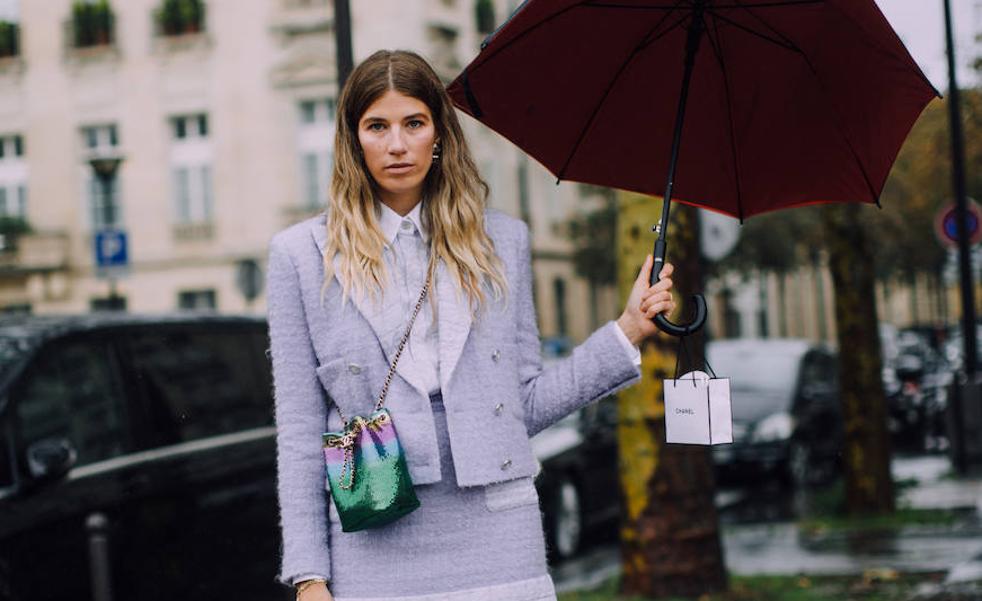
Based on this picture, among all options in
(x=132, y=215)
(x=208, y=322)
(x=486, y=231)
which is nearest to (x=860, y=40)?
(x=486, y=231)

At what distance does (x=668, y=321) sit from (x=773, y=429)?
12.9 metres

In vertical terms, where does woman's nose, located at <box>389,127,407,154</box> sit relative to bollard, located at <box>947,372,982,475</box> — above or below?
above

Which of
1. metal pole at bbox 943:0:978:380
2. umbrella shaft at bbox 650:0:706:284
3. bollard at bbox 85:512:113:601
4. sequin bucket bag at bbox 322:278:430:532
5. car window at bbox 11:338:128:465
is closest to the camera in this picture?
sequin bucket bag at bbox 322:278:430:532

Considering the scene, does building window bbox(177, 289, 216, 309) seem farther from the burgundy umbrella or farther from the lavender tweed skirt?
the lavender tweed skirt

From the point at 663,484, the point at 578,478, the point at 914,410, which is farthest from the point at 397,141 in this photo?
the point at 914,410

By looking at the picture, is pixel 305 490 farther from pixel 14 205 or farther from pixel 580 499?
pixel 14 205

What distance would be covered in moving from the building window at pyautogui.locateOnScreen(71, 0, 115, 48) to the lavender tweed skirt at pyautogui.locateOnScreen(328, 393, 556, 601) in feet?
115

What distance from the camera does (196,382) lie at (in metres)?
6.77

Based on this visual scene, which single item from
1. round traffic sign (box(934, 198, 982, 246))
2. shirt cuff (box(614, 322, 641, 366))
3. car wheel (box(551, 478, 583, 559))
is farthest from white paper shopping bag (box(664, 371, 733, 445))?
round traffic sign (box(934, 198, 982, 246))

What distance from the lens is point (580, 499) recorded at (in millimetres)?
12008

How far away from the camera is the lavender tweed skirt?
3072mm

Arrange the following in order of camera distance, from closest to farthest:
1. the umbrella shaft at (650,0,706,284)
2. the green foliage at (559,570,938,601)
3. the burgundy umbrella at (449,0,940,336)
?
the umbrella shaft at (650,0,706,284) → the burgundy umbrella at (449,0,940,336) → the green foliage at (559,570,938,601)

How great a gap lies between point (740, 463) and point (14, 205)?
26.0 m

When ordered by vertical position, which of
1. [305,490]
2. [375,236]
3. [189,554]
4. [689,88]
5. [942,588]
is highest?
[689,88]
